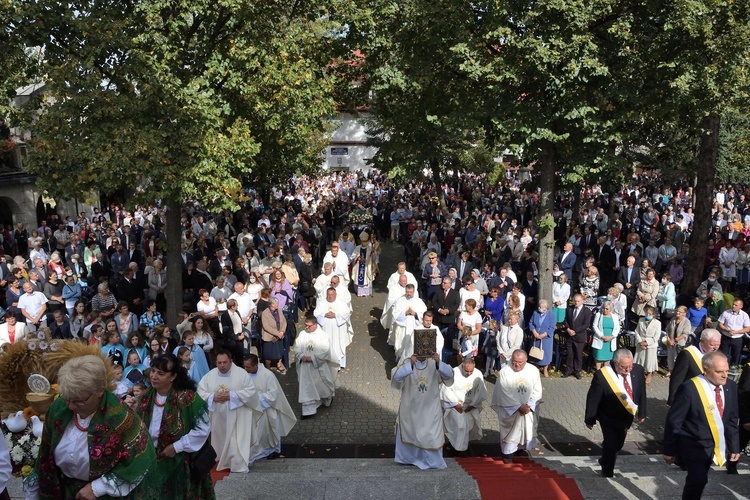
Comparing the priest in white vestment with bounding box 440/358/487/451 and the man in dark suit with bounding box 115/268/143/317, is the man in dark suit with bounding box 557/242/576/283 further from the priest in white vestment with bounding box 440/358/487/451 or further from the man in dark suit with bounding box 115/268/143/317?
the man in dark suit with bounding box 115/268/143/317

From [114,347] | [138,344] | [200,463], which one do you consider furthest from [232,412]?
[200,463]

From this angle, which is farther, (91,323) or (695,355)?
(91,323)

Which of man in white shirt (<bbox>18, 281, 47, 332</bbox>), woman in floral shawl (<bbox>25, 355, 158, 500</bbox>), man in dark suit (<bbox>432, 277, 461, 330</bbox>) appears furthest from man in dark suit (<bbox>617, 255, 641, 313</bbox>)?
woman in floral shawl (<bbox>25, 355, 158, 500</bbox>)

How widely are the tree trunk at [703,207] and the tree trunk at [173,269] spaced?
11151 millimetres

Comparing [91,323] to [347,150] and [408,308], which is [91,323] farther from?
[347,150]

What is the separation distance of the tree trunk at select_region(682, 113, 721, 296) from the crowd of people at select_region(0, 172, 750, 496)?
333mm

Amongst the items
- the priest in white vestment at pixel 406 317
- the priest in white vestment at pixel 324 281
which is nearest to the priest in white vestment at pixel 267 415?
the priest in white vestment at pixel 406 317

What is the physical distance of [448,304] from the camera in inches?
512

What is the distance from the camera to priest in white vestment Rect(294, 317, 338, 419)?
34.0 feet

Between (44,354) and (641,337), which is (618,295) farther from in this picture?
(44,354)

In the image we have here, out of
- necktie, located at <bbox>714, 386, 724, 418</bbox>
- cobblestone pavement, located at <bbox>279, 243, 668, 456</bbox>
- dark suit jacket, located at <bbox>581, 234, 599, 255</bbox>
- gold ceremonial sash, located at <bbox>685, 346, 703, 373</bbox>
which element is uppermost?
dark suit jacket, located at <bbox>581, 234, 599, 255</bbox>

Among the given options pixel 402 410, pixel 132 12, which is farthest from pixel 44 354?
pixel 132 12

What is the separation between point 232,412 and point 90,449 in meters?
4.51

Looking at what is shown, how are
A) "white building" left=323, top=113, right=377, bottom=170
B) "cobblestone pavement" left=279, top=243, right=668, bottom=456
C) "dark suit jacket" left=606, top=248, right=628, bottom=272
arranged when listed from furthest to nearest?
"white building" left=323, top=113, right=377, bottom=170, "dark suit jacket" left=606, top=248, right=628, bottom=272, "cobblestone pavement" left=279, top=243, right=668, bottom=456
